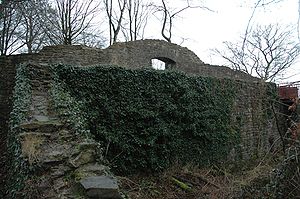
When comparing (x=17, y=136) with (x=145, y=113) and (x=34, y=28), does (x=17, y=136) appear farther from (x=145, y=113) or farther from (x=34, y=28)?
(x=34, y=28)

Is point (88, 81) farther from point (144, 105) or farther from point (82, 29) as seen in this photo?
point (82, 29)

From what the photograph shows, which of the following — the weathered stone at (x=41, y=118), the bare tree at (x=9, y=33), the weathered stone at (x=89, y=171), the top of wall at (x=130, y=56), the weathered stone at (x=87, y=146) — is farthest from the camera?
Answer: the bare tree at (x=9, y=33)

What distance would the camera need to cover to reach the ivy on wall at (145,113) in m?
6.61

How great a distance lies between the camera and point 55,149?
3.84 m

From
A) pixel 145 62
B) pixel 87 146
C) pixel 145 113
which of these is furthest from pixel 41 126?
pixel 145 62

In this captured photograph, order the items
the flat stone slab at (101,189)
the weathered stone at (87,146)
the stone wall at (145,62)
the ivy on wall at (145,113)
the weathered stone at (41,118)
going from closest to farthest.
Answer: the flat stone slab at (101,189) < the weathered stone at (87,146) < the weathered stone at (41,118) < the ivy on wall at (145,113) < the stone wall at (145,62)

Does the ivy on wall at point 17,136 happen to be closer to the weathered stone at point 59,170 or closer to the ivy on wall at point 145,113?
the weathered stone at point 59,170

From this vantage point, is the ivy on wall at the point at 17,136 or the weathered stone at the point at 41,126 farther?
the weathered stone at the point at 41,126

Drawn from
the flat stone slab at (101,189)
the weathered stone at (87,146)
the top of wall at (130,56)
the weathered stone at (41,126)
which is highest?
the top of wall at (130,56)

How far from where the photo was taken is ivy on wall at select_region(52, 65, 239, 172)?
6.61m

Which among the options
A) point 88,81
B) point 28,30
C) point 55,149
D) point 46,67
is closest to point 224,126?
point 88,81

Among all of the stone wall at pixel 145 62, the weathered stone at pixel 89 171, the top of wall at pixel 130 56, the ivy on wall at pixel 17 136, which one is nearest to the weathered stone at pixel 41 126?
the ivy on wall at pixel 17 136

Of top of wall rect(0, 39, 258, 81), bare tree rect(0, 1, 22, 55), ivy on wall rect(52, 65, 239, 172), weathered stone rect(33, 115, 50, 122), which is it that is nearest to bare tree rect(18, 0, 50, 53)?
bare tree rect(0, 1, 22, 55)

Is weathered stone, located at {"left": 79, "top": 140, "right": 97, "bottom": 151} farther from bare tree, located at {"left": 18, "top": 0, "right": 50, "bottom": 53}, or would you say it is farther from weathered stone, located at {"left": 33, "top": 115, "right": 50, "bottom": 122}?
bare tree, located at {"left": 18, "top": 0, "right": 50, "bottom": 53}
